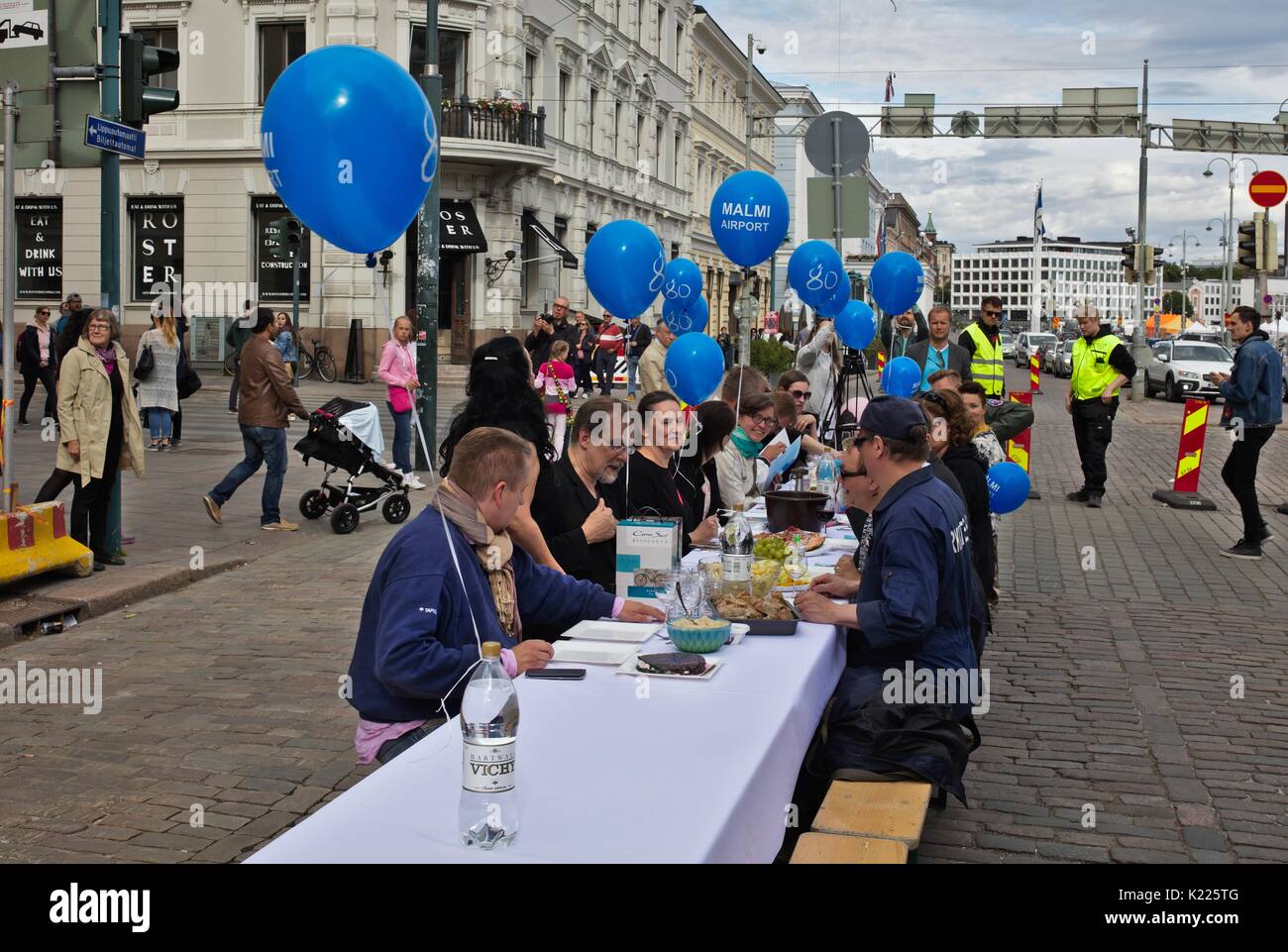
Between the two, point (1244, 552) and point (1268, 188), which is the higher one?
point (1268, 188)

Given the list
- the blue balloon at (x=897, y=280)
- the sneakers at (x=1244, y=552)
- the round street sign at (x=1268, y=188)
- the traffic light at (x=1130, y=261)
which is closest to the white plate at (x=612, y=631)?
the sneakers at (x=1244, y=552)

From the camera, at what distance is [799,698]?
3844 millimetres

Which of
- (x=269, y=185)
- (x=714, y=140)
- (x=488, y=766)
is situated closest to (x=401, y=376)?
(x=488, y=766)

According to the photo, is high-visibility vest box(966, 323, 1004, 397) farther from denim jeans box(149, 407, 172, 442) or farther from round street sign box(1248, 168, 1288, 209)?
denim jeans box(149, 407, 172, 442)

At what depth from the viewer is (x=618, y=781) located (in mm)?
3059

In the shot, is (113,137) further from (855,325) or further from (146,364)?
(146,364)

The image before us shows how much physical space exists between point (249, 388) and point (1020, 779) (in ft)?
26.0

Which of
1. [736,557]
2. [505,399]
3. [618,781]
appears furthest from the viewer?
[505,399]

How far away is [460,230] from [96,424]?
21870 millimetres

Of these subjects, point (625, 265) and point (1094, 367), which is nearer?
point (625, 265)

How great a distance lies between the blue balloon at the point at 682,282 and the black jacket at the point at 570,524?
5.05m

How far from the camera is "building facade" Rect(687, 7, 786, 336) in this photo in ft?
170

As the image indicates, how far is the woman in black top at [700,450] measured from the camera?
23.6 ft
